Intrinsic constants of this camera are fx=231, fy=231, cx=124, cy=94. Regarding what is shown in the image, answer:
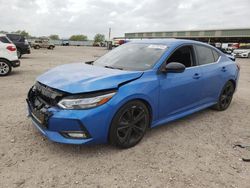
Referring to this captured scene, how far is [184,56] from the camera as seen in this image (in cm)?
418

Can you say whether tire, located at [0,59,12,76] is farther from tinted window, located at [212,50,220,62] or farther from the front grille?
tinted window, located at [212,50,220,62]

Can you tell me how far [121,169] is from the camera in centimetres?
284

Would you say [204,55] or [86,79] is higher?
[204,55]

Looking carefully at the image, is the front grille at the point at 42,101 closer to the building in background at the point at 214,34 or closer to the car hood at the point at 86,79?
the car hood at the point at 86,79

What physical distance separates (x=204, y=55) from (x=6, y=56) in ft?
23.9

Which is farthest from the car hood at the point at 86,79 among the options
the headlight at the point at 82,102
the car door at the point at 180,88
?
the car door at the point at 180,88

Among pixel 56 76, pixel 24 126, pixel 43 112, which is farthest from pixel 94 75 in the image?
pixel 24 126

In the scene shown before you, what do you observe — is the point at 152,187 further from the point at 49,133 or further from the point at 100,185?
the point at 49,133

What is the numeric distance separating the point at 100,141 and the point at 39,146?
956mm

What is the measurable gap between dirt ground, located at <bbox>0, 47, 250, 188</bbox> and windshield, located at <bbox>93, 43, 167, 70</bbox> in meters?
1.18

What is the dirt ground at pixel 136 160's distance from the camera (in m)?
2.63

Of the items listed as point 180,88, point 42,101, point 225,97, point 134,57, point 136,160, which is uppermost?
point 134,57

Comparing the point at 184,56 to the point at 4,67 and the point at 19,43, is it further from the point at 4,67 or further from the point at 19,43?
the point at 19,43

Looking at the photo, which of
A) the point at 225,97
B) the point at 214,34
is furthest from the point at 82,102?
the point at 214,34
